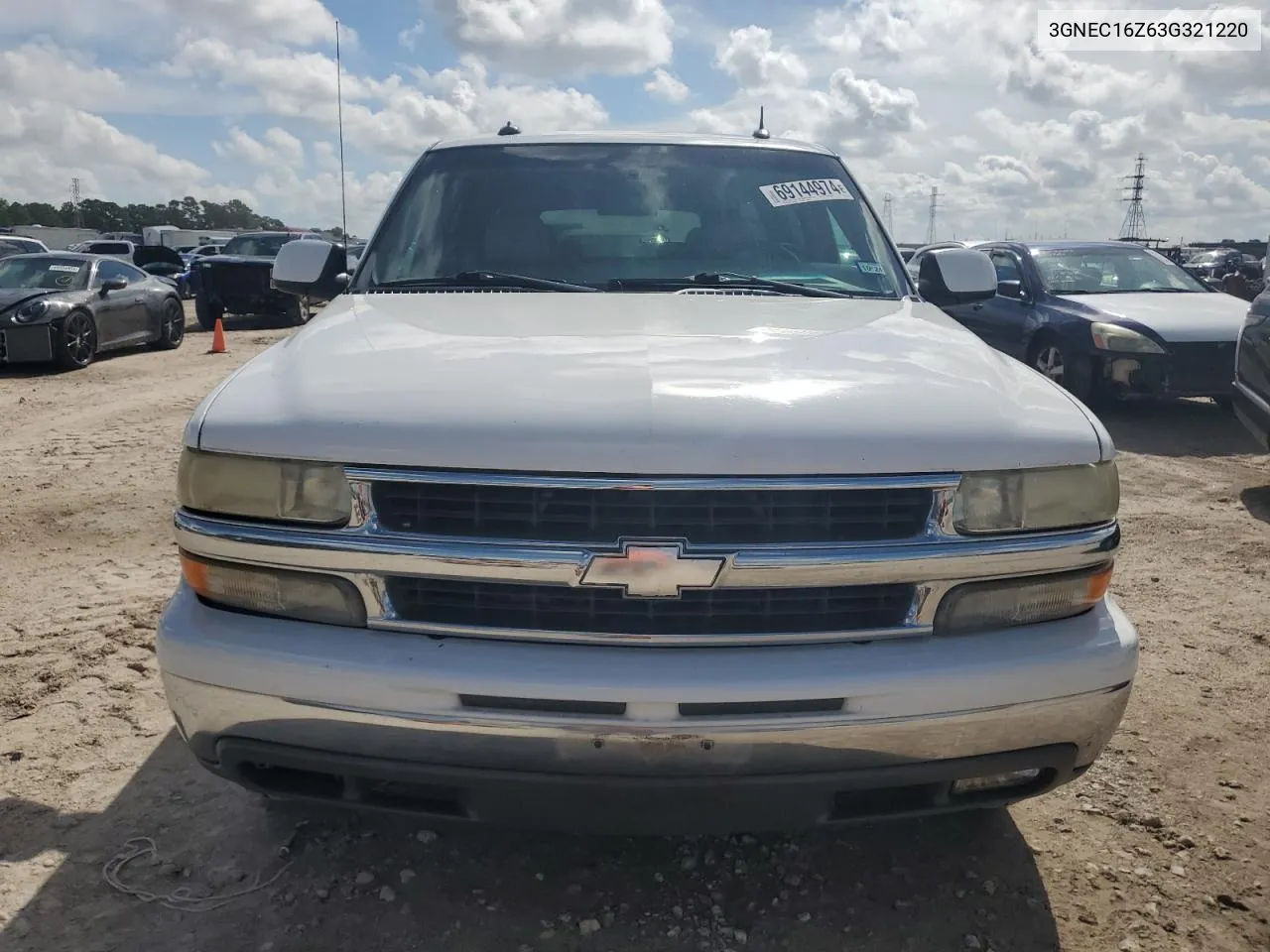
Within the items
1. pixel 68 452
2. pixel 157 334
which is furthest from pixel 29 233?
pixel 68 452

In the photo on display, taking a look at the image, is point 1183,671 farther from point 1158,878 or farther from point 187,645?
point 187,645

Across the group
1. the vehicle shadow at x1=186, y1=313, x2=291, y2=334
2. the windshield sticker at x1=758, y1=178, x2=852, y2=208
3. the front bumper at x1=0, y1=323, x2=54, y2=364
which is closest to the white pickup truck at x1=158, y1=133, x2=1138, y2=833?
the windshield sticker at x1=758, y1=178, x2=852, y2=208

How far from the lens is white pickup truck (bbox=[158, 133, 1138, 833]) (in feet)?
6.59

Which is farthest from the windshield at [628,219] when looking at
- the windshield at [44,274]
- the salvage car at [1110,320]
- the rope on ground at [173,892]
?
the windshield at [44,274]

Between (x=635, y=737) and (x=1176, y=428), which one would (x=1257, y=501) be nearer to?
(x=1176, y=428)

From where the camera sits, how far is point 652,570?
6.64 ft

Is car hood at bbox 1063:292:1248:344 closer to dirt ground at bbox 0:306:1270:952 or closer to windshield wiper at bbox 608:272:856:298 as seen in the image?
dirt ground at bbox 0:306:1270:952

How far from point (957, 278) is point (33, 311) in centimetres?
1126

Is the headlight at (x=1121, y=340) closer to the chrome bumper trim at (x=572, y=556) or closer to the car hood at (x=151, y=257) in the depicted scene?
the chrome bumper trim at (x=572, y=556)

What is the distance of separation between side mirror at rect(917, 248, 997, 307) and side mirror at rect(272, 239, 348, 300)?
2094mm

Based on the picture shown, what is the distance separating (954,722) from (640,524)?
2.35 ft

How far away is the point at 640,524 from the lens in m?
2.04

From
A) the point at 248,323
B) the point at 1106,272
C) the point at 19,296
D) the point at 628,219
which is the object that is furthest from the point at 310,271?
the point at 248,323

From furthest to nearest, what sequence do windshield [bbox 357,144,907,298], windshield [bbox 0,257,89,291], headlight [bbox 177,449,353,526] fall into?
1. windshield [bbox 0,257,89,291]
2. windshield [bbox 357,144,907,298]
3. headlight [bbox 177,449,353,526]
